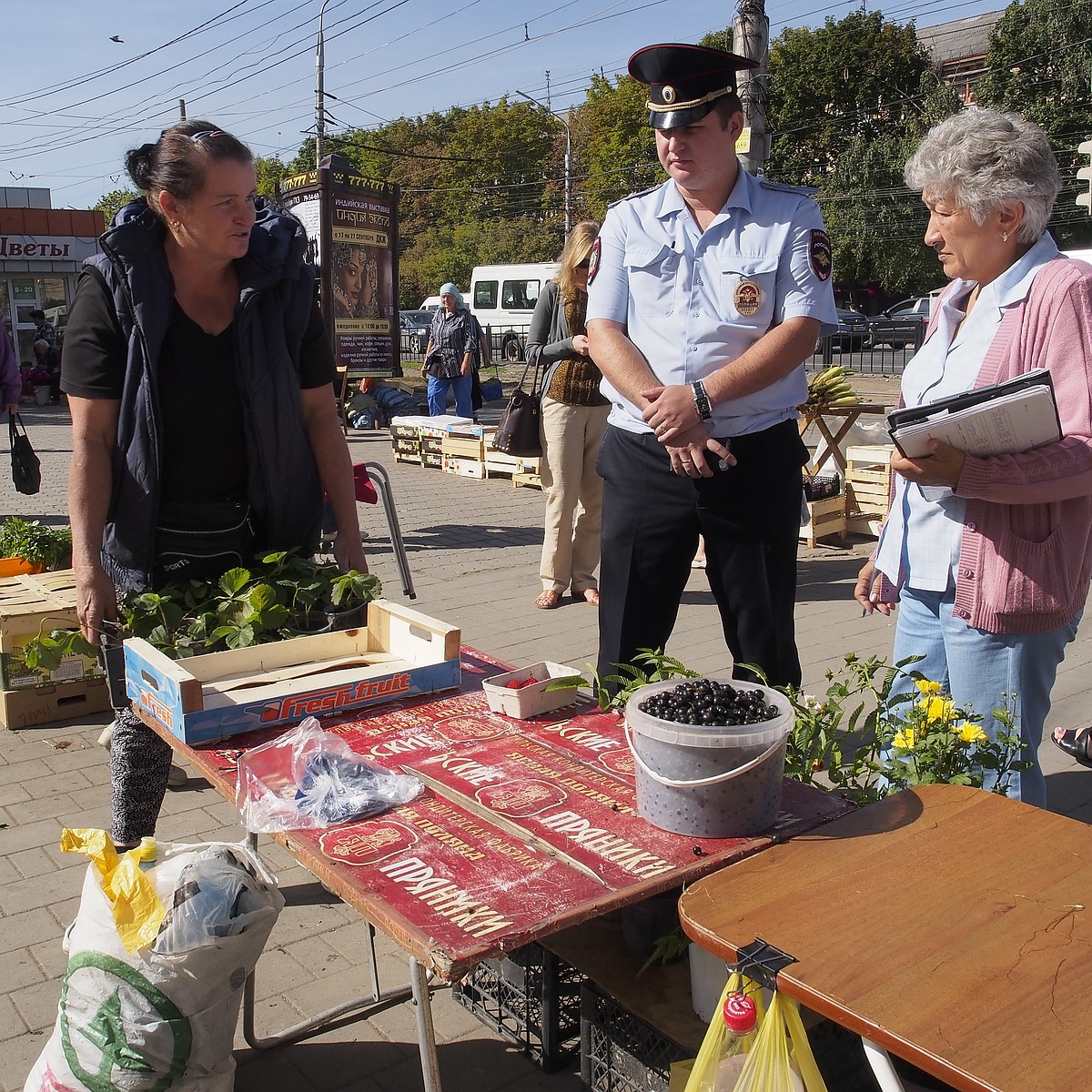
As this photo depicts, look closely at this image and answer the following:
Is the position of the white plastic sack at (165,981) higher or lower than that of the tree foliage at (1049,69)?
lower

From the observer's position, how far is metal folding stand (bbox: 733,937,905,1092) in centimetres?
148

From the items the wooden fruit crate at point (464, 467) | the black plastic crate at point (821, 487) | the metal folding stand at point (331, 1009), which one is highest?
the black plastic crate at point (821, 487)

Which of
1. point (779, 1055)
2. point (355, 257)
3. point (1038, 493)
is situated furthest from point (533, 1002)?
point (355, 257)

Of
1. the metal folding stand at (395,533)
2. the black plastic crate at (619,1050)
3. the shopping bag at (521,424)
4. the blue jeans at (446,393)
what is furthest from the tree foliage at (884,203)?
the black plastic crate at (619,1050)

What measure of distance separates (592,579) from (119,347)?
4243 millimetres

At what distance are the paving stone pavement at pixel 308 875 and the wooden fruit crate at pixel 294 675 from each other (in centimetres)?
71

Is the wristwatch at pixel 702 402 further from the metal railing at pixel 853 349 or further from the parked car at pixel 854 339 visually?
the parked car at pixel 854 339

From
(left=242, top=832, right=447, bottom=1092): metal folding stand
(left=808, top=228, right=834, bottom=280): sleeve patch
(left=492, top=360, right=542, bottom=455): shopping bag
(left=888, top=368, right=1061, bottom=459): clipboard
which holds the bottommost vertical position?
(left=242, top=832, right=447, bottom=1092): metal folding stand

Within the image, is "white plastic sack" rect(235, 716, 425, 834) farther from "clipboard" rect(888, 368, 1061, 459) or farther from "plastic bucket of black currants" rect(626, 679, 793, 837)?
"clipboard" rect(888, 368, 1061, 459)

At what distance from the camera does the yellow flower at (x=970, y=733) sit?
7.73ft

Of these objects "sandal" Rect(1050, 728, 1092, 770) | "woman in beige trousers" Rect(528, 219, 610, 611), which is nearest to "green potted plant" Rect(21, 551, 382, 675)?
"sandal" Rect(1050, 728, 1092, 770)

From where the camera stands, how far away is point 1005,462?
2.47 meters

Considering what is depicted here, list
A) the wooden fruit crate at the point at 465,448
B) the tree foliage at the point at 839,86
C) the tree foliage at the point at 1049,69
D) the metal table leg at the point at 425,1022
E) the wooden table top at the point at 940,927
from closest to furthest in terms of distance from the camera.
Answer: the wooden table top at the point at 940,927
the metal table leg at the point at 425,1022
the wooden fruit crate at the point at 465,448
the tree foliage at the point at 1049,69
the tree foliage at the point at 839,86

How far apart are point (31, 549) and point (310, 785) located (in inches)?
163
